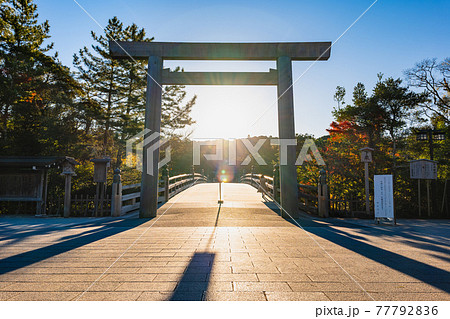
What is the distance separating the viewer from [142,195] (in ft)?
23.6

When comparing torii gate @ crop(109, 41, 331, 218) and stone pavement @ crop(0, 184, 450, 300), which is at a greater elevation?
torii gate @ crop(109, 41, 331, 218)

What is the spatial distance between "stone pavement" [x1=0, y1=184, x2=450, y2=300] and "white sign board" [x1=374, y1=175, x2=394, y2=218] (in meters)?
0.49

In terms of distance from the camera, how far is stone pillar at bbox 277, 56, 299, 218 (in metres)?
7.25

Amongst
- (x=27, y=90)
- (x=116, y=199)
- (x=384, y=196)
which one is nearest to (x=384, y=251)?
(x=384, y=196)

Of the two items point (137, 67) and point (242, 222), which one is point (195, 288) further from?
point (137, 67)

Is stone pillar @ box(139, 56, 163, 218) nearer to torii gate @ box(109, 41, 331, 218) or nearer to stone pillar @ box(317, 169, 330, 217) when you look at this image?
torii gate @ box(109, 41, 331, 218)

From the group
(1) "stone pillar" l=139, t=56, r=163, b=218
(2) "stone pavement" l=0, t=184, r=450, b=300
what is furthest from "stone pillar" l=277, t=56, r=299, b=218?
(1) "stone pillar" l=139, t=56, r=163, b=218

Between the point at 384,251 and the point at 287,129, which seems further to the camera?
the point at 287,129

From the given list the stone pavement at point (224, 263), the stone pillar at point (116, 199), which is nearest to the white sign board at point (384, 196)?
the stone pavement at point (224, 263)

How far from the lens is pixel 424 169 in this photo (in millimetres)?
7543

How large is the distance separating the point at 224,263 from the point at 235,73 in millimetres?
6020

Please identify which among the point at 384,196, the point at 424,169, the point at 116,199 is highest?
the point at 424,169

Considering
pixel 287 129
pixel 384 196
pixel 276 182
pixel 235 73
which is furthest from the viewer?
pixel 276 182

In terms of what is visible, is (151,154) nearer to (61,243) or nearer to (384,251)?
(61,243)
